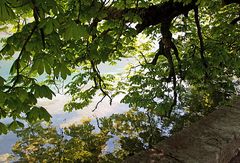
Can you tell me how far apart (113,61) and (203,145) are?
8.24 metres

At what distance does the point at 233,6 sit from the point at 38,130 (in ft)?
27.7

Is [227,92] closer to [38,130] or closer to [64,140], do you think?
[64,140]

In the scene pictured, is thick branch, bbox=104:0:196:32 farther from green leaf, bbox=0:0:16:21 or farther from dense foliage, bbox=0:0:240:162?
green leaf, bbox=0:0:16:21

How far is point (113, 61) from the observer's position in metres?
11.3

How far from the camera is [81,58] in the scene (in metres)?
7.03

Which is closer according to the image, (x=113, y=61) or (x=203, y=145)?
(x=203, y=145)

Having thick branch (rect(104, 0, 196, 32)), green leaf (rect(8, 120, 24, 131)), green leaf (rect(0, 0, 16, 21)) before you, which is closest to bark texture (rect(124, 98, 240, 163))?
green leaf (rect(8, 120, 24, 131))

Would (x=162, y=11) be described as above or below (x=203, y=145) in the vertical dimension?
above

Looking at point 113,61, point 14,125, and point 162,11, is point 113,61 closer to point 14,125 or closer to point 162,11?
point 162,11

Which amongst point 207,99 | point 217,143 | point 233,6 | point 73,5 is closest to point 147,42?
point 233,6

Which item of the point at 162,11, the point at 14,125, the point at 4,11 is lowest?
the point at 14,125

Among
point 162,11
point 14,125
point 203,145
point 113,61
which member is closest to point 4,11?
point 14,125

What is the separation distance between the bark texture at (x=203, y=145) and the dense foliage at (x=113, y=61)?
43.9 inches

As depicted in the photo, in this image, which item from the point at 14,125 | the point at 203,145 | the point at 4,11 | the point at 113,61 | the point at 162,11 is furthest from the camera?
the point at 113,61
